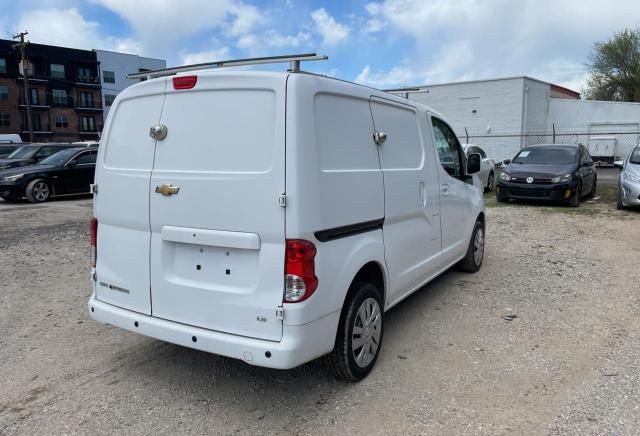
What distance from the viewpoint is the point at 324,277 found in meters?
3.11

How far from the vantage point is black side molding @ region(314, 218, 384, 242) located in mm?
3091

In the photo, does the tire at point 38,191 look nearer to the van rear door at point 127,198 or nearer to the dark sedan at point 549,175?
the van rear door at point 127,198

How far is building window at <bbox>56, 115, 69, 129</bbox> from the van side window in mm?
59592

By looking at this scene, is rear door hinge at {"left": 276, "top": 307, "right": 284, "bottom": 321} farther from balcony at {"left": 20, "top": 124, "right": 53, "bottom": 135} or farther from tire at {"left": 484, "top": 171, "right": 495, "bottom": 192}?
balcony at {"left": 20, "top": 124, "right": 53, "bottom": 135}

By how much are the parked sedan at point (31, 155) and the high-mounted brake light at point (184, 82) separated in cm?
1479

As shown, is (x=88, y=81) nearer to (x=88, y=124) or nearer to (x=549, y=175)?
(x=88, y=124)

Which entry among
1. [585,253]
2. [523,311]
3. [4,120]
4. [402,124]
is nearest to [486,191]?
[585,253]

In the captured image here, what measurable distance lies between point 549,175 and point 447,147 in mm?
8072

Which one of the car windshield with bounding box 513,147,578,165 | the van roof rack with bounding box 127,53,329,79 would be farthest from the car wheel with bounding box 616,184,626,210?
the van roof rack with bounding box 127,53,329,79

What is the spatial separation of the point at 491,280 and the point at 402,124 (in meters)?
2.89

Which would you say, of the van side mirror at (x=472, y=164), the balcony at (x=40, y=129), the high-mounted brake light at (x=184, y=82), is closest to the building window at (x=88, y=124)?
the balcony at (x=40, y=129)

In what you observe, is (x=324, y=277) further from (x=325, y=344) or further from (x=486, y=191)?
(x=486, y=191)

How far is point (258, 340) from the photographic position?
3.04 m

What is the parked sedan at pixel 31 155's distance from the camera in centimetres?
1591
